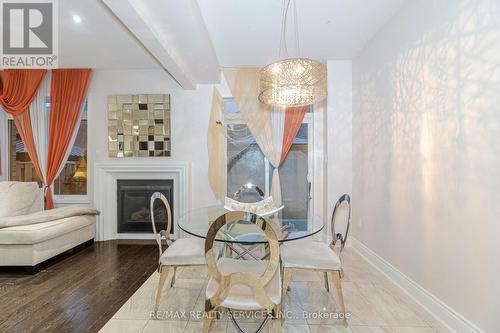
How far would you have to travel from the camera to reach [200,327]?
1.89 meters

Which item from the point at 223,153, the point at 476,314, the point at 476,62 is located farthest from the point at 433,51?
the point at 223,153

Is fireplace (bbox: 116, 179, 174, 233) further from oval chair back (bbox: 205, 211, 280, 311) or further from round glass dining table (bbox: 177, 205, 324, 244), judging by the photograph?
oval chair back (bbox: 205, 211, 280, 311)

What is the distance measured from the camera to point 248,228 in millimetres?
2145

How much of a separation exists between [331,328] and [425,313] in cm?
83

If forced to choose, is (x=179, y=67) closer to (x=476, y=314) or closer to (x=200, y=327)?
(x=200, y=327)

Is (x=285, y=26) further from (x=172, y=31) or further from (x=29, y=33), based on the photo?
(x=29, y=33)

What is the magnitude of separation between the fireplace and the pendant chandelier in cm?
233

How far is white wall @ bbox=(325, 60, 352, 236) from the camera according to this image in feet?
12.0

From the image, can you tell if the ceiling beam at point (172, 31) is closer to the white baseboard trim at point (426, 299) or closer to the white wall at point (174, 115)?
the white wall at point (174, 115)

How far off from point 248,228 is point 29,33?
3324 mm

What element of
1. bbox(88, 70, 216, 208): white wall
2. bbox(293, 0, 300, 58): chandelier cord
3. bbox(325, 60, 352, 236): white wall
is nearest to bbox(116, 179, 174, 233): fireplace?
bbox(88, 70, 216, 208): white wall

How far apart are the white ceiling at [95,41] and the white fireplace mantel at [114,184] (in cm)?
153

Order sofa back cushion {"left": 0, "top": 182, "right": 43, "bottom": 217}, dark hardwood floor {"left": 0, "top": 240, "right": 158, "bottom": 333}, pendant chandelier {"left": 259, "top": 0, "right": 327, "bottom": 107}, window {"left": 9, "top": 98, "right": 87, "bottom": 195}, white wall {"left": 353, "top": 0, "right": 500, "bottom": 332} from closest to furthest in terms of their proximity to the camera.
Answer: white wall {"left": 353, "top": 0, "right": 500, "bottom": 332} → dark hardwood floor {"left": 0, "top": 240, "right": 158, "bottom": 333} → pendant chandelier {"left": 259, "top": 0, "right": 327, "bottom": 107} → sofa back cushion {"left": 0, "top": 182, "right": 43, "bottom": 217} → window {"left": 9, "top": 98, "right": 87, "bottom": 195}

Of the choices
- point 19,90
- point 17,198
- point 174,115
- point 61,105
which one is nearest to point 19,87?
point 19,90
